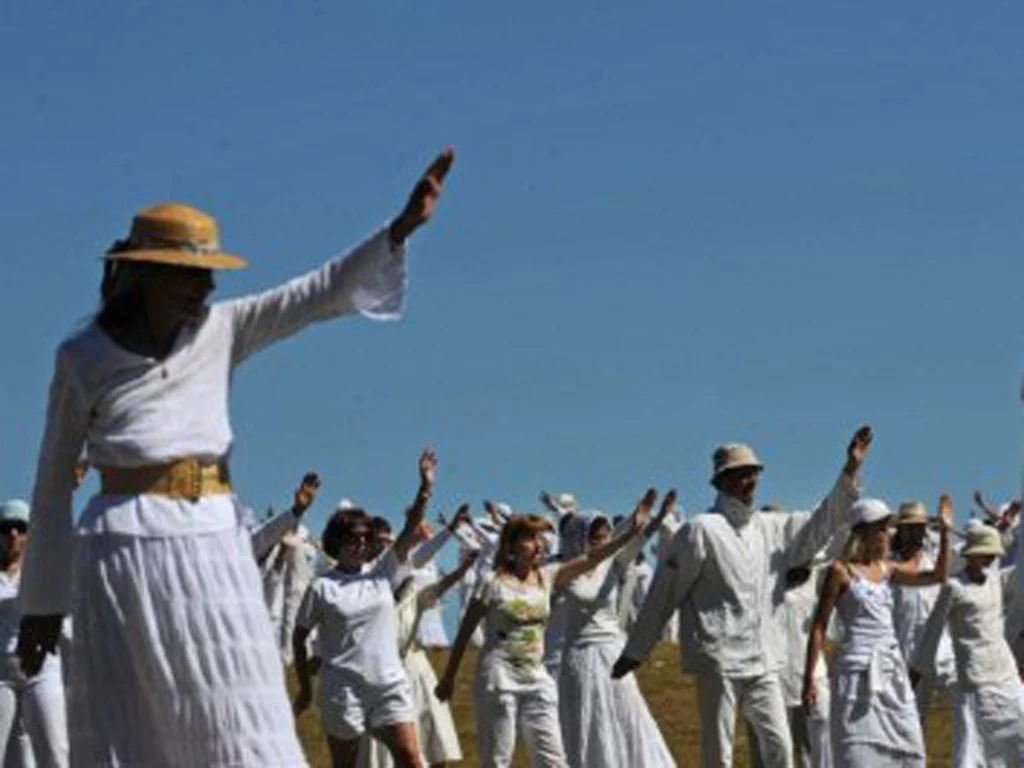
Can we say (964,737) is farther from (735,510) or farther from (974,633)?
(735,510)

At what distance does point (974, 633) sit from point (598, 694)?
2.51 m

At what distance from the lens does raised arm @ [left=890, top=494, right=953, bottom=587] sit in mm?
18516

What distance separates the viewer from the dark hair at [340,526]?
1794cm

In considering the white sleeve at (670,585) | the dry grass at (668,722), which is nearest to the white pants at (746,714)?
the white sleeve at (670,585)

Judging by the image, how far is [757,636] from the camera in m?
18.1

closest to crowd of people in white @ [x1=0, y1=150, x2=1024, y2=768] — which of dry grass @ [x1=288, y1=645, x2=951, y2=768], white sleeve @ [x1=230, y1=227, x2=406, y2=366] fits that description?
white sleeve @ [x1=230, y1=227, x2=406, y2=366]

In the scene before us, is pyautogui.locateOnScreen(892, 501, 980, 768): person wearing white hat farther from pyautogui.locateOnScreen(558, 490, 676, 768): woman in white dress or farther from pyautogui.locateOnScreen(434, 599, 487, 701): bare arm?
pyautogui.locateOnScreen(434, 599, 487, 701): bare arm

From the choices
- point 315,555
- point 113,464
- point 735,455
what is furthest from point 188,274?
point 315,555

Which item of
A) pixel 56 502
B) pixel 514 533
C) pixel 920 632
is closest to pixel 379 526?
pixel 514 533

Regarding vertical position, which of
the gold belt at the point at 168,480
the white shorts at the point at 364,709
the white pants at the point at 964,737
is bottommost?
the white pants at the point at 964,737

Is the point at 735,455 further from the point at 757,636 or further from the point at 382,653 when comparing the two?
the point at 382,653

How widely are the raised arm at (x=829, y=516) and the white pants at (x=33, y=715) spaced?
13.6 feet

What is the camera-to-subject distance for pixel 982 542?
2123 centimetres

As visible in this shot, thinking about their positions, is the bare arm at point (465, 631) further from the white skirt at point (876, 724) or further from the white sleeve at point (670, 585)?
the white skirt at point (876, 724)
